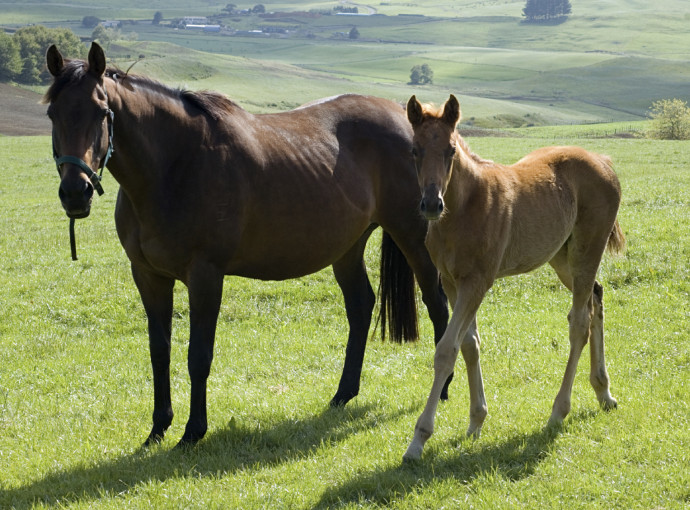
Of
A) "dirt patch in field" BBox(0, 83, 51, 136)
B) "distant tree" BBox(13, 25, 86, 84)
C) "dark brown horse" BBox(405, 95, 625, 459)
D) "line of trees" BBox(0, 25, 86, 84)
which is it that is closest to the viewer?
"dark brown horse" BBox(405, 95, 625, 459)

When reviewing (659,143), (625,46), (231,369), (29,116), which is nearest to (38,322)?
(231,369)

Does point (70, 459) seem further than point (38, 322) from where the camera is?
No

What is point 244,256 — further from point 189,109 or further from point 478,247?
point 478,247

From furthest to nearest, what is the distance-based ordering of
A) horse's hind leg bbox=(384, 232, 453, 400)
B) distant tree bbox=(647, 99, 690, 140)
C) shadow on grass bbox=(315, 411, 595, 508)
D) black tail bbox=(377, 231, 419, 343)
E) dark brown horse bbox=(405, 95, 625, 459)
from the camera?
1. distant tree bbox=(647, 99, 690, 140)
2. black tail bbox=(377, 231, 419, 343)
3. horse's hind leg bbox=(384, 232, 453, 400)
4. dark brown horse bbox=(405, 95, 625, 459)
5. shadow on grass bbox=(315, 411, 595, 508)

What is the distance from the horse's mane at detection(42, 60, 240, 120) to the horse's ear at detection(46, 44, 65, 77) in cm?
3

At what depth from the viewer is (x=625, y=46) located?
165500mm

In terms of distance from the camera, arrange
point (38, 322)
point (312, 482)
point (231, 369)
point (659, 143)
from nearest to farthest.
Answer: point (312, 482)
point (231, 369)
point (38, 322)
point (659, 143)

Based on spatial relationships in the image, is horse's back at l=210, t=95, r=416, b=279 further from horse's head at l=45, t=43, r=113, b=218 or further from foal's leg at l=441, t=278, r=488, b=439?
foal's leg at l=441, t=278, r=488, b=439

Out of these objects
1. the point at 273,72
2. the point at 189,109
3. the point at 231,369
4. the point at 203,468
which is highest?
the point at 189,109

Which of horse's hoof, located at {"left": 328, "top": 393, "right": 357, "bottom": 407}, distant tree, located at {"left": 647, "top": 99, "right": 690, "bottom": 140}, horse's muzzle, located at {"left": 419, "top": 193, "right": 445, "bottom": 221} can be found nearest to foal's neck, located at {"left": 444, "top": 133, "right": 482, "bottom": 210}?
horse's muzzle, located at {"left": 419, "top": 193, "right": 445, "bottom": 221}

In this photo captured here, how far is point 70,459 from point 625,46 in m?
178

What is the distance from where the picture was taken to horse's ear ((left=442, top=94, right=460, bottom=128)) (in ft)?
16.6

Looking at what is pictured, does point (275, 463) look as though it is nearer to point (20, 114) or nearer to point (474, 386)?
point (474, 386)

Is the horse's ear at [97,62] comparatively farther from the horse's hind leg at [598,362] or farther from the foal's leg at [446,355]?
the horse's hind leg at [598,362]
